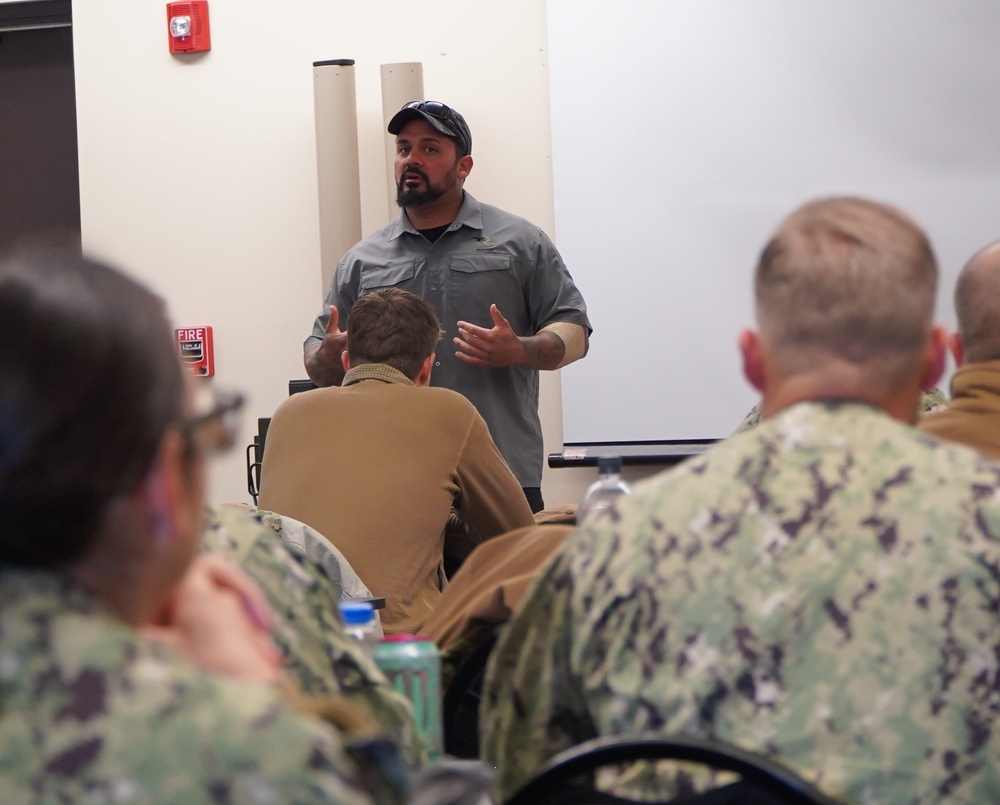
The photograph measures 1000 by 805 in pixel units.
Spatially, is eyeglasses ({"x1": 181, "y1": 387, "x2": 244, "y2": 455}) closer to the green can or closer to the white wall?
the green can

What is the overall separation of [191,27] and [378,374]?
2.69 meters

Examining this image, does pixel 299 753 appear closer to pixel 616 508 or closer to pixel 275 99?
pixel 616 508

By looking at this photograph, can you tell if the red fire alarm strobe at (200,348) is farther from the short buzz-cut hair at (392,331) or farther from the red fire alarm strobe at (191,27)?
the short buzz-cut hair at (392,331)

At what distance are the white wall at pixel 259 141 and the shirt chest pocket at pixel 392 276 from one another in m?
0.86

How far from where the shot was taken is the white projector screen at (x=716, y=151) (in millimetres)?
4582

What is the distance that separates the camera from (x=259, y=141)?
502 centimetres

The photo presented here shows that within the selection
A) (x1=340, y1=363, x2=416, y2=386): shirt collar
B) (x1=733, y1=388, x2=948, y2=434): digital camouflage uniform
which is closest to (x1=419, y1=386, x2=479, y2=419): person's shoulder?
(x1=340, y1=363, x2=416, y2=386): shirt collar

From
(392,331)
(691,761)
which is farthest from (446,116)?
(691,761)

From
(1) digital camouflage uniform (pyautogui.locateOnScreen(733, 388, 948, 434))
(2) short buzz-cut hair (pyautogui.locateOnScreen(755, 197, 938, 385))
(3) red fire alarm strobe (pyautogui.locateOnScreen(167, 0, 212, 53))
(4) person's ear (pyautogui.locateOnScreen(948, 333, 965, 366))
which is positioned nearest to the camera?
(2) short buzz-cut hair (pyautogui.locateOnScreen(755, 197, 938, 385))

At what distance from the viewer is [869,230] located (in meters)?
1.25

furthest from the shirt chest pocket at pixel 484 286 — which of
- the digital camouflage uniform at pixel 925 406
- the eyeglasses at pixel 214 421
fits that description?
the eyeglasses at pixel 214 421

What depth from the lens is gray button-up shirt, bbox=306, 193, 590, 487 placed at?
4.02 meters

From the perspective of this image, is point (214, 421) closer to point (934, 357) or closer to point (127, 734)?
point (127, 734)

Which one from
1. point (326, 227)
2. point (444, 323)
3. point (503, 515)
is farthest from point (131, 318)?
point (326, 227)
